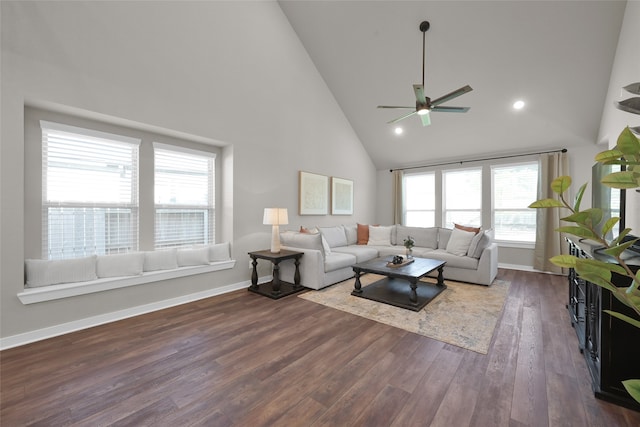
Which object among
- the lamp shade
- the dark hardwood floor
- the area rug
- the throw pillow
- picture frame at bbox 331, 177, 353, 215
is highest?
picture frame at bbox 331, 177, 353, 215

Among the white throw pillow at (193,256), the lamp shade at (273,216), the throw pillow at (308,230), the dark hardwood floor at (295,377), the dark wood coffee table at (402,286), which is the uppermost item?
the lamp shade at (273,216)

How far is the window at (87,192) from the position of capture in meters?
2.76

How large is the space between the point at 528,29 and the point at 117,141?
5.33 meters

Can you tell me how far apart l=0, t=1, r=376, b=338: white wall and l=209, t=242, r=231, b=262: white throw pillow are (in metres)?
0.13

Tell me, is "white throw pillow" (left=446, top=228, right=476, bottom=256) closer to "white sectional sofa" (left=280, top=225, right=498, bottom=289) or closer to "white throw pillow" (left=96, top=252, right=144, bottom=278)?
"white sectional sofa" (left=280, top=225, right=498, bottom=289)

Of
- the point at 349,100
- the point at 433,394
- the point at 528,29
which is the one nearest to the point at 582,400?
the point at 433,394

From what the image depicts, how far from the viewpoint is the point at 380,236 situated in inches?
225

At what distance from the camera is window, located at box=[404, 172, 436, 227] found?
6652 millimetres

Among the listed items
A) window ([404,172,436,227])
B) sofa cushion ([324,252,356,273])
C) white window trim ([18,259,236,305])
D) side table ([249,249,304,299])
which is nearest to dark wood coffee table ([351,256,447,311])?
sofa cushion ([324,252,356,273])

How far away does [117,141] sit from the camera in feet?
10.3

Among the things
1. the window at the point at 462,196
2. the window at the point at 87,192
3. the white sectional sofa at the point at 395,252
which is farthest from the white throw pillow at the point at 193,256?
the window at the point at 462,196

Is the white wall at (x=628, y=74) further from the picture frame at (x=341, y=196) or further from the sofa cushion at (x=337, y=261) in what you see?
the picture frame at (x=341, y=196)

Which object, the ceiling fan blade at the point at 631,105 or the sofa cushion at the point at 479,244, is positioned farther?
the sofa cushion at the point at 479,244

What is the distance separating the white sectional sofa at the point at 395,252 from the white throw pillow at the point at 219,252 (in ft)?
2.83
